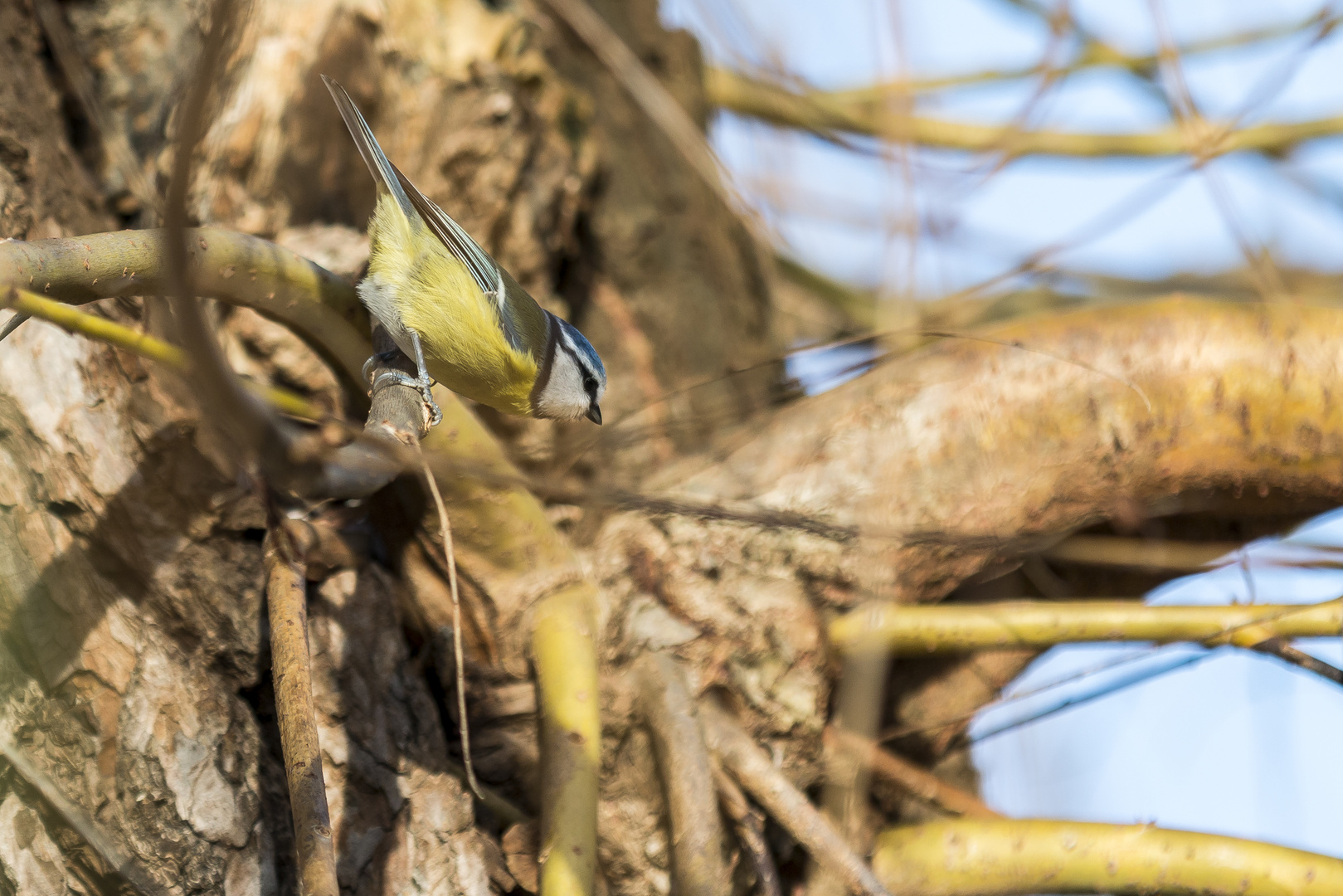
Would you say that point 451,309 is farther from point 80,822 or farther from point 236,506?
point 80,822

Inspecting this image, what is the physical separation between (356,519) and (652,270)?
5.31 ft

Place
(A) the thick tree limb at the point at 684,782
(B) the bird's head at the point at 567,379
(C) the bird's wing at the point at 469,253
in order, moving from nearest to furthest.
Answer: (A) the thick tree limb at the point at 684,782
(C) the bird's wing at the point at 469,253
(B) the bird's head at the point at 567,379

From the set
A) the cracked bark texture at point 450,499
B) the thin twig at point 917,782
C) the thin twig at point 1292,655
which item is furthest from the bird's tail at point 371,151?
the thin twig at point 1292,655

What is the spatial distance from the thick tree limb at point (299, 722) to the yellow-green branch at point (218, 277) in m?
0.43

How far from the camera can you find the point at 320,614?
1.98 meters

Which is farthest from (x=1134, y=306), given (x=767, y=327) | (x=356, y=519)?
(x=356, y=519)

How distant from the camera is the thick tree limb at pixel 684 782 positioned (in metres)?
1.82

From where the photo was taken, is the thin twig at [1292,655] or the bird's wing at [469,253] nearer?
the thin twig at [1292,655]

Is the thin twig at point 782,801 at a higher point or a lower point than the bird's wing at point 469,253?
lower

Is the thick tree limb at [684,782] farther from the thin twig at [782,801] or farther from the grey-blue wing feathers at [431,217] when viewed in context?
the grey-blue wing feathers at [431,217]

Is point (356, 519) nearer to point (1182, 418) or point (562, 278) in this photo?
point (562, 278)

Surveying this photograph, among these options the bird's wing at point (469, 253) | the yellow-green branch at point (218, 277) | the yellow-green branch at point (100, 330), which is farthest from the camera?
the bird's wing at point (469, 253)

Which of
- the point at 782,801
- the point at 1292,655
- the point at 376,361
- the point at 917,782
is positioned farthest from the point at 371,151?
the point at 1292,655

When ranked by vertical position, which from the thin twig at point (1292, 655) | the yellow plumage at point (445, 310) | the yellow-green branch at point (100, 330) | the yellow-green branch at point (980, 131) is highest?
the yellow-green branch at point (980, 131)
